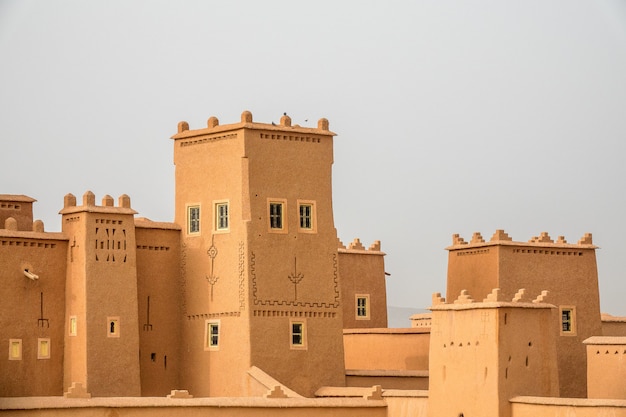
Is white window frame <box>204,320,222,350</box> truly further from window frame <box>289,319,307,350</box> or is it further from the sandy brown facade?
window frame <box>289,319,307,350</box>

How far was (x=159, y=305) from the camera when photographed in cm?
4541

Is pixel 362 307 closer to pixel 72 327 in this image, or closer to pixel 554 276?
pixel 554 276

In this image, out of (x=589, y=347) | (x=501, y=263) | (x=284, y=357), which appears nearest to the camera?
(x=589, y=347)

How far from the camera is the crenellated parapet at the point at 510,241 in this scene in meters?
48.7

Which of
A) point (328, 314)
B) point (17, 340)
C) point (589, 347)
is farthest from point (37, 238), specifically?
point (589, 347)

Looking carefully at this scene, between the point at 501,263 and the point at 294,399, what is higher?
the point at 501,263

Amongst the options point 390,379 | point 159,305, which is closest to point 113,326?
point 159,305

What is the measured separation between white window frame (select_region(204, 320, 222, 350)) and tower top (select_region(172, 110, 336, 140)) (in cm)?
567

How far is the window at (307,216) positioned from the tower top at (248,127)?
85.1 inches

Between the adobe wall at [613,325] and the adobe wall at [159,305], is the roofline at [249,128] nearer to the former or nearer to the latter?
the adobe wall at [159,305]

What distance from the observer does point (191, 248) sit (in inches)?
1811

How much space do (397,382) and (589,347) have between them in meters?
7.39

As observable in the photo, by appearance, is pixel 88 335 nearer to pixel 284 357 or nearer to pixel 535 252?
pixel 284 357

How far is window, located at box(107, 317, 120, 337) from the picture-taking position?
42969mm
